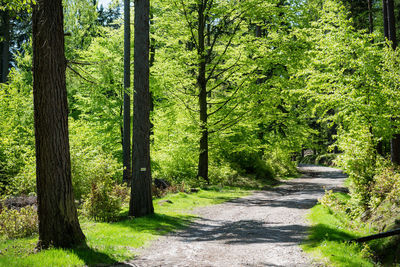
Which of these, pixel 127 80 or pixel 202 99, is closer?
pixel 127 80

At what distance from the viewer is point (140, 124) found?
11469 millimetres

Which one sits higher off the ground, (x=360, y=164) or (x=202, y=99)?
(x=202, y=99)

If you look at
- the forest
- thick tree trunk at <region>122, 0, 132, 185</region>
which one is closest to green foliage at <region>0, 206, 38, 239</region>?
the forest

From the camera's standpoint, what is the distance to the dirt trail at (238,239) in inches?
277

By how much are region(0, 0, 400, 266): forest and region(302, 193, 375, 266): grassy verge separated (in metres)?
0.06

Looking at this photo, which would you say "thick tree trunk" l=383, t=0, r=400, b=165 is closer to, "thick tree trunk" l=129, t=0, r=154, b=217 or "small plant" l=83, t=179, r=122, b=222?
"thick tree trunk" l=129, t=0, r=154, b=217

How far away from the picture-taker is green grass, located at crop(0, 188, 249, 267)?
6297 millimetres

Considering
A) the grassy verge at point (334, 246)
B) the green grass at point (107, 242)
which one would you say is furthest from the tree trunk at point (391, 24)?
the green grass at point (107, 242)

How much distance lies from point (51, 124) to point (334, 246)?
6.68 m

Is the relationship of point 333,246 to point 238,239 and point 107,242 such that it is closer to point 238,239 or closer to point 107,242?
point 238,239

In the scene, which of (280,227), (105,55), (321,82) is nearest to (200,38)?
(105,55)

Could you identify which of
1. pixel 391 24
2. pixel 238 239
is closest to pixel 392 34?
pixel 391 24

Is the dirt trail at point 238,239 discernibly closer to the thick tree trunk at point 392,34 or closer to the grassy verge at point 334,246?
the grassy verge at point 334,246

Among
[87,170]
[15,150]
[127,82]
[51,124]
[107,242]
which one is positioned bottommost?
[107,242]
